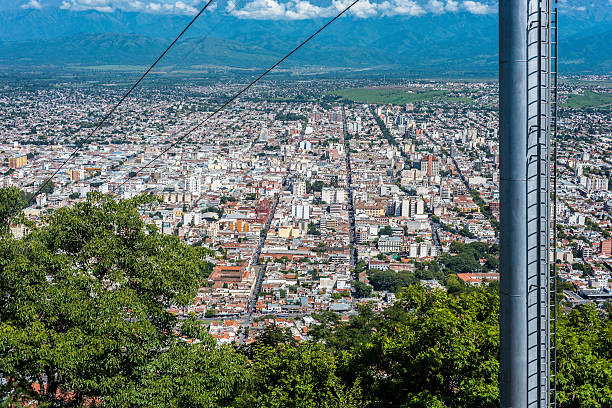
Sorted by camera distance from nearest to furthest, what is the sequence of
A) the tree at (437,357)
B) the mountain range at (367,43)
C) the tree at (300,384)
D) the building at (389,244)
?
the tree at (437,357) < the tree at (300,384) < the building at (389,244) < the mountain range at (367,43)

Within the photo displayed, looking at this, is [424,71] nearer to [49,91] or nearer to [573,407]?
[49,91]

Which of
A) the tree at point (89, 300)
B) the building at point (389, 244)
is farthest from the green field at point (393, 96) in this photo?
the tree at point (89, 300)

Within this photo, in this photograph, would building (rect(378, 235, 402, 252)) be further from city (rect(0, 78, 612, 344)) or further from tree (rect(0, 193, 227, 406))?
tree (rect(0, 193, 227, 406))

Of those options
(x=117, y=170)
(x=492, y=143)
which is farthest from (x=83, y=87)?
(x=492, y=143)

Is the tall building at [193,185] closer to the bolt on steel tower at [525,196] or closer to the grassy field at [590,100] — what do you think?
the bolt on steel tower at [525,196]

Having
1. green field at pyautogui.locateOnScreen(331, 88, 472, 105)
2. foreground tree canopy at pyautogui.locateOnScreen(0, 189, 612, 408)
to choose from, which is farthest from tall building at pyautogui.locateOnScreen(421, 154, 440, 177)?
foreground tree canopy at pyautogui.locateOnScreen(0, 189, 612, 408)

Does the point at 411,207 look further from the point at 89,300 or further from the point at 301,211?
the point at 89,300
